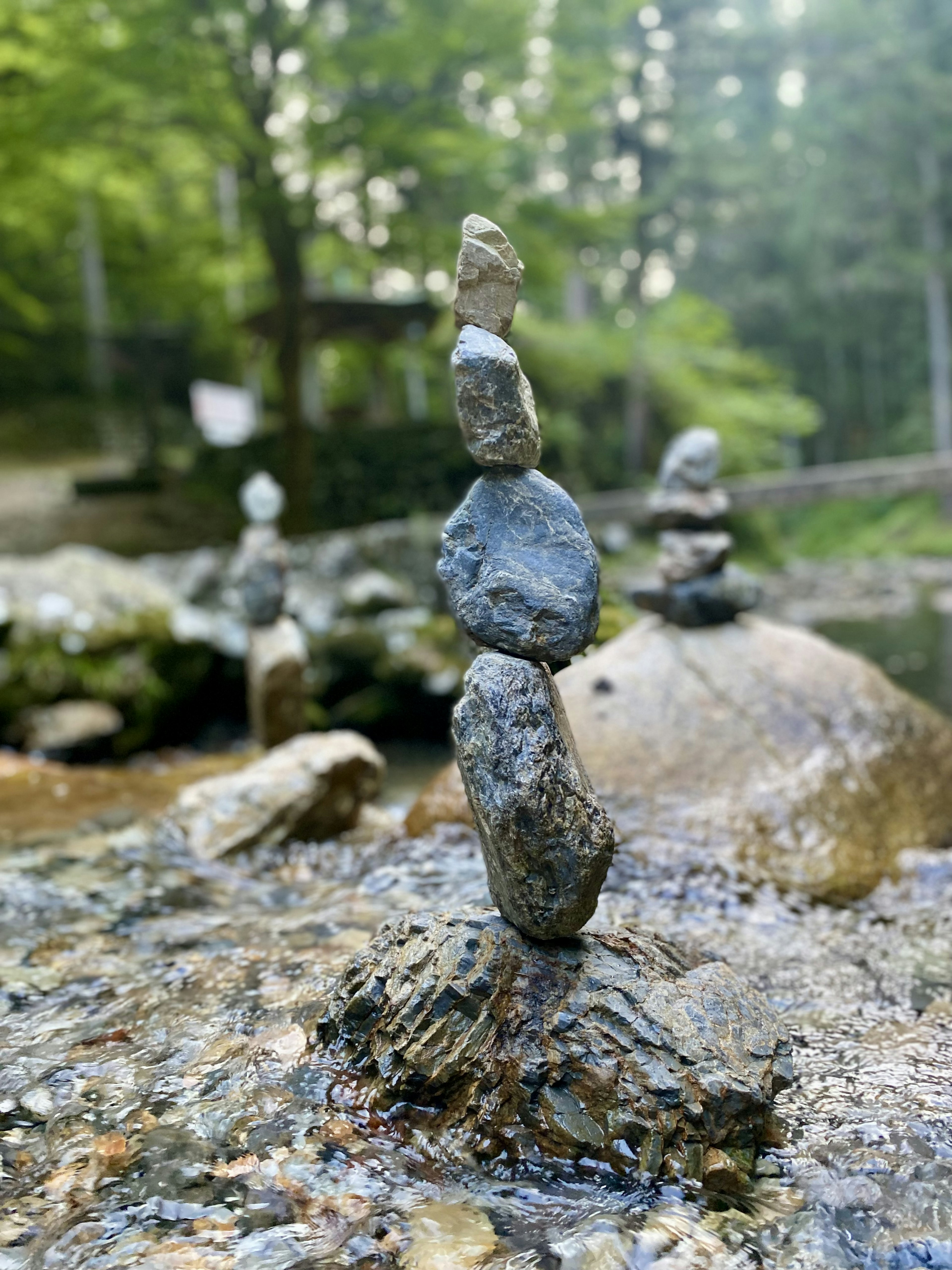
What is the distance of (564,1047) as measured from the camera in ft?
8.93

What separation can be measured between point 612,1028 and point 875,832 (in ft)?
9.26

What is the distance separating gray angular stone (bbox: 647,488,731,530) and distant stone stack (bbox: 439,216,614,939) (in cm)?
317

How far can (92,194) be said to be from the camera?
19.3 meters

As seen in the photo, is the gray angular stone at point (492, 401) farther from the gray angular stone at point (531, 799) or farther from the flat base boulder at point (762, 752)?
the flat base boulder at point (762, 752)

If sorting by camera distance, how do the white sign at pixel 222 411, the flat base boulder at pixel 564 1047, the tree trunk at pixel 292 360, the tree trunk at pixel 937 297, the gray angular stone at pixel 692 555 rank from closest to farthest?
the flat base boulder at pixel 564 1047 < the gray angular stone at pixel 692 555 < the tree trunk at pixel 292 360 < the white sign at pixel 222 411 < the tree trunk at pixel 937 297

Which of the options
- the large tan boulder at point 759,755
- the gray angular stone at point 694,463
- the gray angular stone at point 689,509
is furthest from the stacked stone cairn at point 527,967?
the gray angular stone at point 694,463

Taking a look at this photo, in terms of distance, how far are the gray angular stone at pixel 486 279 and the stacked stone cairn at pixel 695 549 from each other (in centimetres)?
315

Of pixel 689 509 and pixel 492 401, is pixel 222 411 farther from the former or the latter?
pixel 492 401

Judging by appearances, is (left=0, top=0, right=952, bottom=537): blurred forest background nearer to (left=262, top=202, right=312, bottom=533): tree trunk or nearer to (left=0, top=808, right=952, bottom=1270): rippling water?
(left=262, top=202, right=312, bottom=533): tree trunk

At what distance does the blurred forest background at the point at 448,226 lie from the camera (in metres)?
12.3

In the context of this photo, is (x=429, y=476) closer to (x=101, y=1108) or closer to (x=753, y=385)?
(x=753, y=385)

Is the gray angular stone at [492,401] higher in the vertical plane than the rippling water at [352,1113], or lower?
higher

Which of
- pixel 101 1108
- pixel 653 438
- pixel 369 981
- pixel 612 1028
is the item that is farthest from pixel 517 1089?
pixel 653 438

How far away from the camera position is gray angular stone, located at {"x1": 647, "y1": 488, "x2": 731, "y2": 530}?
19.9 feet
